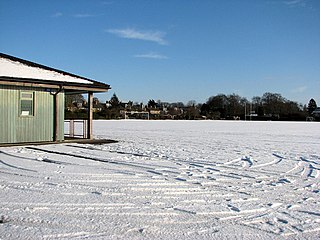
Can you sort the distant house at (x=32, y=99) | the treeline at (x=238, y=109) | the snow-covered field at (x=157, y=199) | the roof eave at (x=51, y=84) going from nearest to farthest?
1. the snow-covered field at (x=157, y=199)
2. the roof eave at (x=51, y=84)
3. the distant house at (x=32, y=99)
4. the treeline at (x=238, y=109)

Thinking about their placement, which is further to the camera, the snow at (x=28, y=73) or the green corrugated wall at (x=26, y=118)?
the snow at (x=28, y=73)

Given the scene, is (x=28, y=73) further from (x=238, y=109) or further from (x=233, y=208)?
(x=238, y=109)

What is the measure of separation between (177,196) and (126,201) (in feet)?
2.59

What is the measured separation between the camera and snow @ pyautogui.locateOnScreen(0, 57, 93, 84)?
1154cm

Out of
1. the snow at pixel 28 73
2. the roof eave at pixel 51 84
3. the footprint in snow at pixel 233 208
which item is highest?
the snow at pixel 28 73

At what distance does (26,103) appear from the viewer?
11883 mm

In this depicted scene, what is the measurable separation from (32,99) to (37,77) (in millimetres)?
814

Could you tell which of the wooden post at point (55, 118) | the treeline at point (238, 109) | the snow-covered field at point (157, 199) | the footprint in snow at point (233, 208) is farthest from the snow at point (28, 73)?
the treeline at point (238, 109)

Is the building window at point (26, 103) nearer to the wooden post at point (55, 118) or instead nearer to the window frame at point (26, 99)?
the window frame at point (26, 99)

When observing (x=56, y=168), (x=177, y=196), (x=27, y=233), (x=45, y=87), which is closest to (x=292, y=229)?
(x=177, y=196)

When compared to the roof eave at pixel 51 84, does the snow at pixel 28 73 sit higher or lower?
higher

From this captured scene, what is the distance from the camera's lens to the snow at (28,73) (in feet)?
37.9

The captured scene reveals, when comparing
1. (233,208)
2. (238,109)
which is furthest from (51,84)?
(238,109)

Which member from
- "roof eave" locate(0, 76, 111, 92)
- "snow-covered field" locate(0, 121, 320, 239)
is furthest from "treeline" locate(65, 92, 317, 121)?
"snow-covered field" locate(0, 121, 320, 239)
